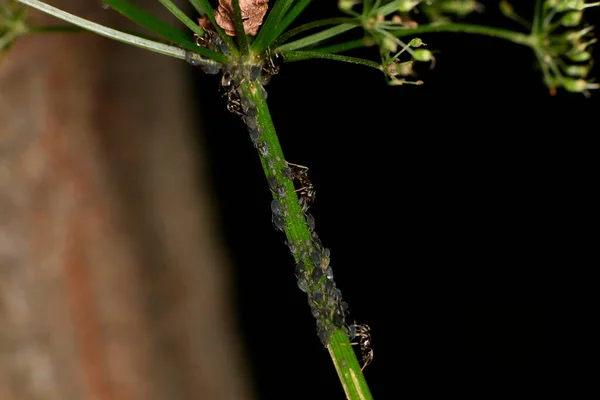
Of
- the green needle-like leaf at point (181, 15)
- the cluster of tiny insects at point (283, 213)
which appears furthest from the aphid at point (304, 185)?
the green needle-like leaf at point (181, 15)

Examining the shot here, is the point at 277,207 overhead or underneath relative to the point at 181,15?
underneath

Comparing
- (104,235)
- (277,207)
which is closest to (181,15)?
(277,207)

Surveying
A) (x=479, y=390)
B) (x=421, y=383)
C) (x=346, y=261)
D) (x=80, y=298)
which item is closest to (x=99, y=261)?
(x=80, y=298)

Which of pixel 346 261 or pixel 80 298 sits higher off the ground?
pixel 80 298

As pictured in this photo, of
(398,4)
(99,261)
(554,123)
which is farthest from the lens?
(99,261)

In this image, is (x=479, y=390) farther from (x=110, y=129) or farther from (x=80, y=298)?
(x=110, y=129)

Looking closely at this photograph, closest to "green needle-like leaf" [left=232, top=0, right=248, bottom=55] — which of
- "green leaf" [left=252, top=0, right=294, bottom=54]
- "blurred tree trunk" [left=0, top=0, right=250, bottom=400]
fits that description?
"green leaf" [left=252, top=0, right=294, bottom=54]

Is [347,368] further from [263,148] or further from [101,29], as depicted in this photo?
[101,29]

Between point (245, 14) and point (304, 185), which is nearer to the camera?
point (245, 14)
